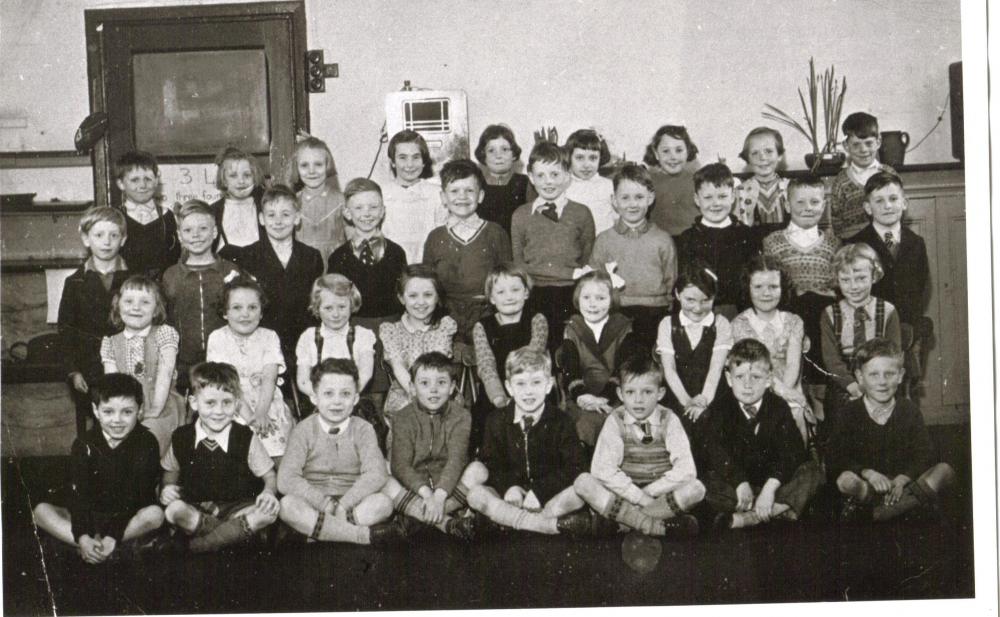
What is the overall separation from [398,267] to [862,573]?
1835 mm

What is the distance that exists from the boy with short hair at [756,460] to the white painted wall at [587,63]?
0.82m

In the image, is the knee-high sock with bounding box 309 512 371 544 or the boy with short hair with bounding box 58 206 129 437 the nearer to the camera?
the knee-high sock with bounding box 309 512 371 544

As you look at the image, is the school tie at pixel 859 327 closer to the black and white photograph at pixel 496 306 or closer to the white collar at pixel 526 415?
the black and white photograph at pixel 496 306

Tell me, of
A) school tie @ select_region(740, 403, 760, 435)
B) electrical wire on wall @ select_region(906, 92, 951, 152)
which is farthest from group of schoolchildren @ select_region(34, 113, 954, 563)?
electrical wire on wall @ select_region(906, 92, 951, 152)

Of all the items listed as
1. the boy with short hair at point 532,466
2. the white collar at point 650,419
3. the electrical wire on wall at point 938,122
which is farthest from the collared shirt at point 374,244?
the electrical wire on wall at point 938,122

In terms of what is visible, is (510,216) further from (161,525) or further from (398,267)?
(161,525)

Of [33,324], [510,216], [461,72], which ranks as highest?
[461,72]

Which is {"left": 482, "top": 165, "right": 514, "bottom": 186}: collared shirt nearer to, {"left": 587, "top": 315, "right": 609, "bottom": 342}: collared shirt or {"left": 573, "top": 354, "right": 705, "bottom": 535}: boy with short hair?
{"left": 587, "top": 315, "right": 609, "bottom": 342}: collared shirt

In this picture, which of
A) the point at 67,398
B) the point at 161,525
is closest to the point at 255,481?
the point at 161,525

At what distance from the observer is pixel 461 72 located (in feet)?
12.8

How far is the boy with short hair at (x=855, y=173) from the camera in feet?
12.6

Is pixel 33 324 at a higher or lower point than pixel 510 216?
lower

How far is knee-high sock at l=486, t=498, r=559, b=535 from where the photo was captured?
3623mm

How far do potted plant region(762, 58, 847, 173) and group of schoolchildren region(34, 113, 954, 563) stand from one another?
0.18 feet
